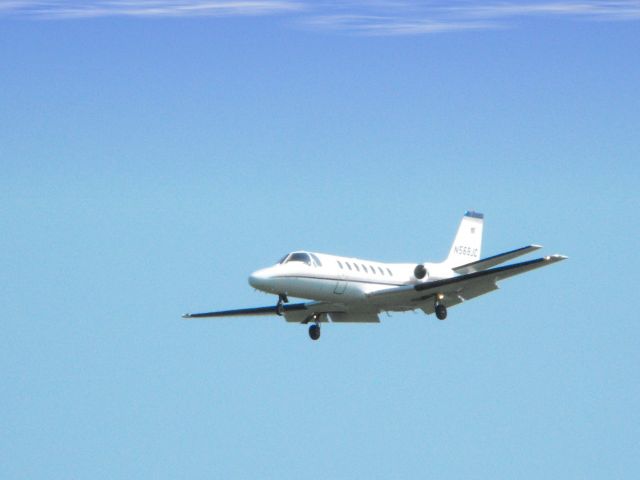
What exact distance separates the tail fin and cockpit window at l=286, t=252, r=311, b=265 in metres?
8.29

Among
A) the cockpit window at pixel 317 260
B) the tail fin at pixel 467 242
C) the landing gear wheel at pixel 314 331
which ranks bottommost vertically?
the landing gear wheel at pixel 314 331

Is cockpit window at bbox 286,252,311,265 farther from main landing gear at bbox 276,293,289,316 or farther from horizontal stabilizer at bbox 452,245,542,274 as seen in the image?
horizontal stabilizer at bbox 452,245,542,274

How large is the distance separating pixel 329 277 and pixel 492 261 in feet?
18.7

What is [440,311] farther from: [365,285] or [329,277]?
[329,277]

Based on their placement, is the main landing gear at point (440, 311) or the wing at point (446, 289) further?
the main landing gear at point (440, 311)

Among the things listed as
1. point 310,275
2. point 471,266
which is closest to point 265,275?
point 310,275

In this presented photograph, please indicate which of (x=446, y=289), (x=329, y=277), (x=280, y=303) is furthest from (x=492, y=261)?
(x=280, y=303)

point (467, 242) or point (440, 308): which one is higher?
point (467, 242)

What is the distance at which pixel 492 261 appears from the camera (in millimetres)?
43906

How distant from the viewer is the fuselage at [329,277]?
133 ft

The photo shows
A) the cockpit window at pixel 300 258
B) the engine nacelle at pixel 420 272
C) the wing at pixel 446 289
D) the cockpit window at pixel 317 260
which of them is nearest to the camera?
the cockpit window at pixel 300 258

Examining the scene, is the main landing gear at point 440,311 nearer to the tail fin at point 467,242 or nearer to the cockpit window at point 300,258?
the tail fin at point 467,242

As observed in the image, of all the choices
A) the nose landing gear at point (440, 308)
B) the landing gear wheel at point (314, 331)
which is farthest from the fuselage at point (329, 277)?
the landing gear wheel at point (314, 331)

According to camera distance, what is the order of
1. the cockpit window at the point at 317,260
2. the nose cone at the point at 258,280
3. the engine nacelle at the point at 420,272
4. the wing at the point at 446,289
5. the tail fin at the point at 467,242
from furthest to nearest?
1. the tail fin at the point at 467,242
2. the engine nacelle at the point at 420,272
3. the wing at the point at 446,289
4. the cockpit window at the point at 317,260
5. the nose cone at the point at 258,280
